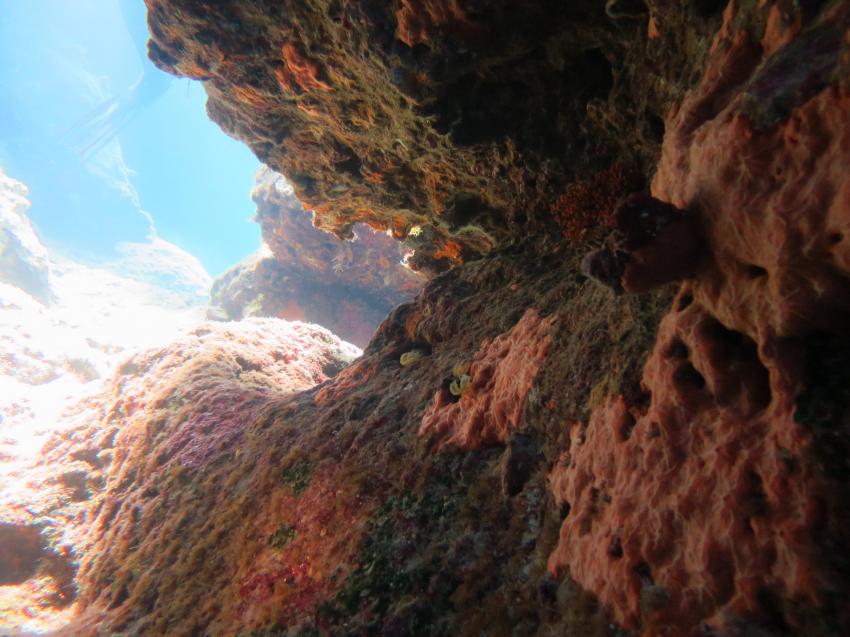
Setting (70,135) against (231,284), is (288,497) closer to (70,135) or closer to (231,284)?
(231,284)

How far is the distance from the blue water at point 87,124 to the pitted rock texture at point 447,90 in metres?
51.8

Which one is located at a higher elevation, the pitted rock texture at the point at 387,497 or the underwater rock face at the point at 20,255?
the underwater rock face at the point at 20,255

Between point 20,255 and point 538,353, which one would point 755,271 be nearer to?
point 538,353

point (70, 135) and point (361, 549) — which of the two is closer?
point (361, 549)

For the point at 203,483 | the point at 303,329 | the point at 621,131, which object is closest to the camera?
the point at 621,131

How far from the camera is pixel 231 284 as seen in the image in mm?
21438

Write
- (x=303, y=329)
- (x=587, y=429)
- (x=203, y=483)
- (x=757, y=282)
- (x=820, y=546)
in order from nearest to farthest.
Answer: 1. (x=820, y=546)
2. (x=757, y=282)
3. (x=587, y=429)
4. (x=203, y=483)
5. (x=303, y=329)

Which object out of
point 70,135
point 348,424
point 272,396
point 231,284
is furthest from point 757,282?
point 70,135

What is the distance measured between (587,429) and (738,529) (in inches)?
39.4

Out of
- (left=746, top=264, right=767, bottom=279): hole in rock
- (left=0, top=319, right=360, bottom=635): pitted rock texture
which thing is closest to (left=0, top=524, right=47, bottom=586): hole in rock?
(left=0, top=319, right=360, bottom=635): pitted rock texture

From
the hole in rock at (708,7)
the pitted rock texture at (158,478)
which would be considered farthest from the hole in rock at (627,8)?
the pitted rock texture at (158,478)

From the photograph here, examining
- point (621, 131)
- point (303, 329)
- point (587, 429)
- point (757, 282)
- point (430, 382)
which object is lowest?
point (587, 429)

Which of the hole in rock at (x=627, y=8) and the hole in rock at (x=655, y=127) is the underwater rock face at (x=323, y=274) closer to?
the hole in rock at (x=655, y=127)

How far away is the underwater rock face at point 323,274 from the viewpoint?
53.1 ft
